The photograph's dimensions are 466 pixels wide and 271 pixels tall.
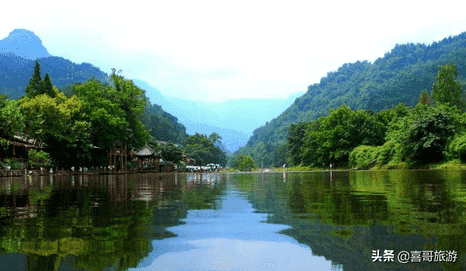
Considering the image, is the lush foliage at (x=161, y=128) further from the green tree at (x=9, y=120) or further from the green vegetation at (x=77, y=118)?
the green tree at (x=9, y=120)

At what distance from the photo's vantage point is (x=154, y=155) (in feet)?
208

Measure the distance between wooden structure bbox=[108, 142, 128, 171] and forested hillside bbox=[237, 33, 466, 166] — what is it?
80735 mm

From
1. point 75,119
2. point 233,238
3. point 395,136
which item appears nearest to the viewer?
point 233,238

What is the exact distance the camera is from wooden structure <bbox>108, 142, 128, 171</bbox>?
2112 inches

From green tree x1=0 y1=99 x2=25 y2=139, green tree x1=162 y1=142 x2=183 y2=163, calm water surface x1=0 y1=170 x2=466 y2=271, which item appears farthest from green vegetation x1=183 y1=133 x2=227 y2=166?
calm water surface x1=0 y1=170 x2=466 y2=271

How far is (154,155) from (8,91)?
123 metres

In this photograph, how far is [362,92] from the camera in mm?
148750

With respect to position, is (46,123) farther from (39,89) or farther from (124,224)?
(124,224)

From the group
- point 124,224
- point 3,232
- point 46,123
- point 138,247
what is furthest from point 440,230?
point 46,123

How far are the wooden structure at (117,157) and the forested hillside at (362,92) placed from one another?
80735 mm

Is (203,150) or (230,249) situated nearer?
(230,249)

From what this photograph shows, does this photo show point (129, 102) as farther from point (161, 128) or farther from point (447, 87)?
point (161, 128)

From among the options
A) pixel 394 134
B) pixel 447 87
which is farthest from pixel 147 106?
pixel 394 134

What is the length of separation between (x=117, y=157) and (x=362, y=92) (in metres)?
109
